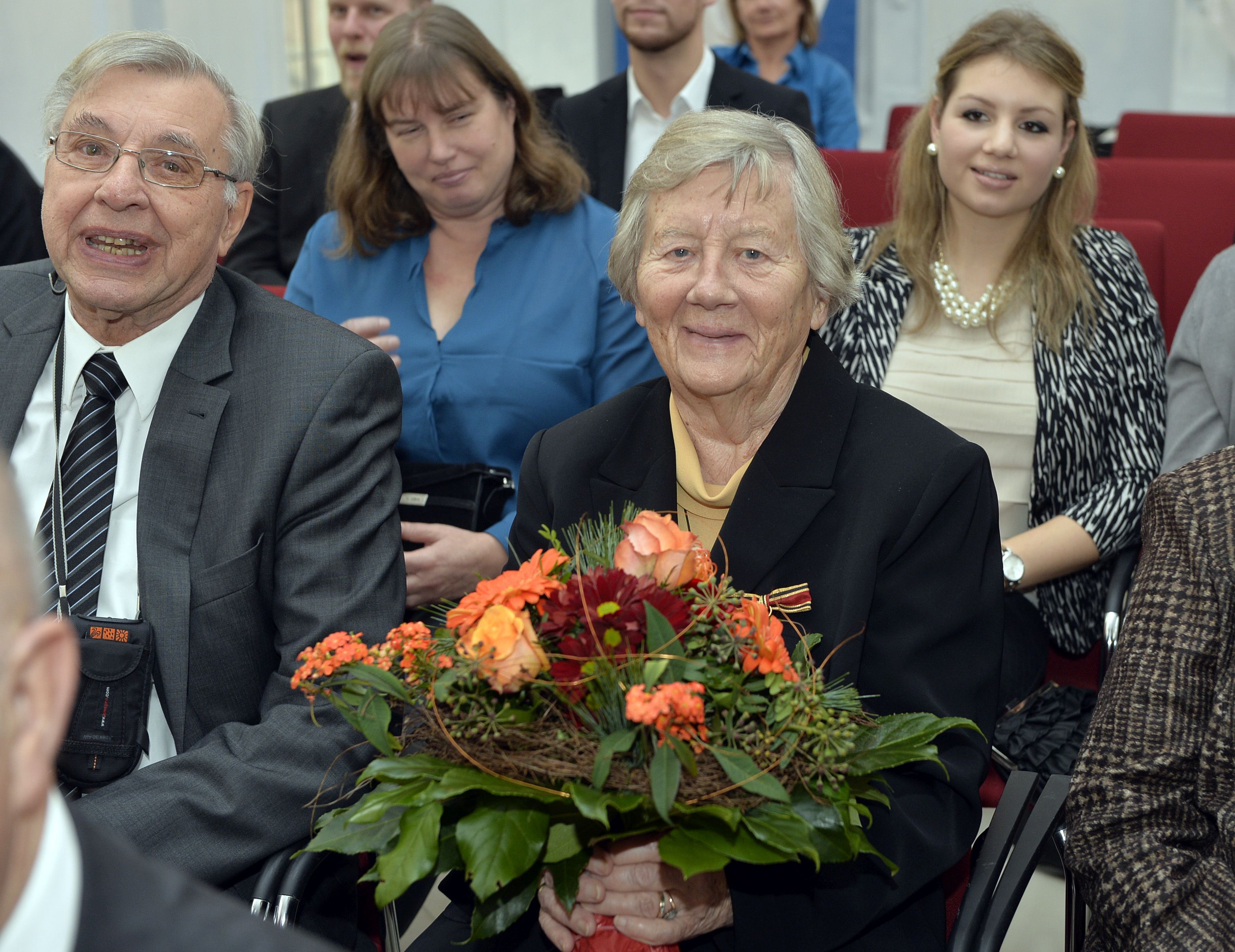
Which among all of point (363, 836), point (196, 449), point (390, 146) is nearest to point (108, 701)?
point (196, 449)

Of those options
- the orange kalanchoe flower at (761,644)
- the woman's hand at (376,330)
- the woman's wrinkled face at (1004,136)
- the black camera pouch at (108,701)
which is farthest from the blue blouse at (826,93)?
the orange kalanchoe flower at (761,644)

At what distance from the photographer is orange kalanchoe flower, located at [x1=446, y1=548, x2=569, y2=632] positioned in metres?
1.36

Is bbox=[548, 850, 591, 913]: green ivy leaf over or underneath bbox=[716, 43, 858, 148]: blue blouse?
underneath

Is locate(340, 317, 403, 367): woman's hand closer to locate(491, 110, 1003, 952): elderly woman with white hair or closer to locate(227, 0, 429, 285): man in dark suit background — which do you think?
locate(491, 110, 1003, 952): elderly woman with white hair

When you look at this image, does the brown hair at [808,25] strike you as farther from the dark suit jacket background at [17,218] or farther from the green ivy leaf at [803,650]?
the green ivy leaf at [803,650]

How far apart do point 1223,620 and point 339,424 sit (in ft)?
4.13

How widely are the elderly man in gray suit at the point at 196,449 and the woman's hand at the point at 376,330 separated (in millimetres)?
527

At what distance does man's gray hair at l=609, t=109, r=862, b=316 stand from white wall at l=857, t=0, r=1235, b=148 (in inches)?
220

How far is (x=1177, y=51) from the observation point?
748 centimetres

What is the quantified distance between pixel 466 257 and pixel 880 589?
1567 mm

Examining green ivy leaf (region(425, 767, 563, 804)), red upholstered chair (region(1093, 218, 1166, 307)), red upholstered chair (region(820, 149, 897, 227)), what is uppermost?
red upholstered chair (region(820, 149, 897, 227))

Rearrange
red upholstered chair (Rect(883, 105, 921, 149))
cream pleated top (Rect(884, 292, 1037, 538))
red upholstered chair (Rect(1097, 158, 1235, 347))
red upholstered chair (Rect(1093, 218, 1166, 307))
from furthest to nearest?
red upholstered chair (Rect(883, 105, 921, 149)) < red upholstered chair (Rect(1097, 158, 1235, 347)) < red upholstered chair (Rect(1093, 218, 1166, 307)) < cream pleated top (Rect(884, 292, 1037, 538))

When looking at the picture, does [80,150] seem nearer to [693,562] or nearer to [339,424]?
[339,424]

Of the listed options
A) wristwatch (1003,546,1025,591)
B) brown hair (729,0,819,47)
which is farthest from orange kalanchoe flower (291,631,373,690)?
brown hair (729,0,819,47)
